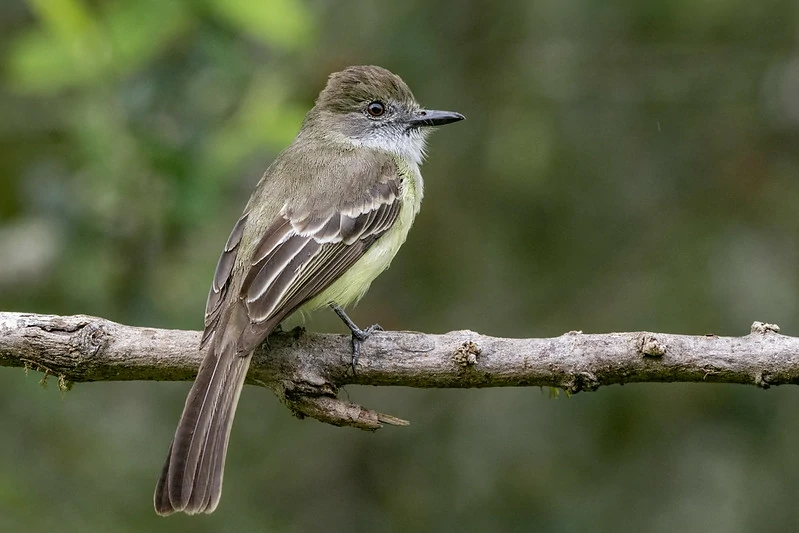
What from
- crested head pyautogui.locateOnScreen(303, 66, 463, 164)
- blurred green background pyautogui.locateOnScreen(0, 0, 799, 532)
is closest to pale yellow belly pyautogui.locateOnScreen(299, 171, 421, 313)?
crested head pyautogui.locateOnScreen(303, 66, 463, 164)

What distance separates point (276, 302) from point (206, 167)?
133cm

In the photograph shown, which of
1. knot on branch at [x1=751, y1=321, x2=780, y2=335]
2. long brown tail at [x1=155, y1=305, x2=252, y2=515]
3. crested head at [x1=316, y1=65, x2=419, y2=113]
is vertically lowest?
long brown tail at [x1=155, y1=305, x2=252, y2=515]

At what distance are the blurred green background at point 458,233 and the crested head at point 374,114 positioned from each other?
0.31 meters

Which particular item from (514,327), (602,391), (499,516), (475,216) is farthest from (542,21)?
(499,516)

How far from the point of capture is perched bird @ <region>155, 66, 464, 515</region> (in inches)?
183

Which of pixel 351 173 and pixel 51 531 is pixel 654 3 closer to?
pixel 351 173

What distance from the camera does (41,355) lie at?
183 inches

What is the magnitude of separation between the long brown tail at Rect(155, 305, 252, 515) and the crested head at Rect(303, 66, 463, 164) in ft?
7.28

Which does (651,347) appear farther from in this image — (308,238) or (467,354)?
(308,238)

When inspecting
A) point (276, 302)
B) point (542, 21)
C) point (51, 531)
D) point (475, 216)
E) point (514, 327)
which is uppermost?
point (542, 21)

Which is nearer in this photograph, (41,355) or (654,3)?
(41,355)

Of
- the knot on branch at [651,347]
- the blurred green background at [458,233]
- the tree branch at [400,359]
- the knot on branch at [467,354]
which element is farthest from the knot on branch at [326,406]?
the blurred green background at [458,233]

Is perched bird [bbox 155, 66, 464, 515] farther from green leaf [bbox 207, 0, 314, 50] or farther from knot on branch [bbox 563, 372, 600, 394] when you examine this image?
knot on branch [bbox 563, 372, 600, 394]

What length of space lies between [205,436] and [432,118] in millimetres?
2753
